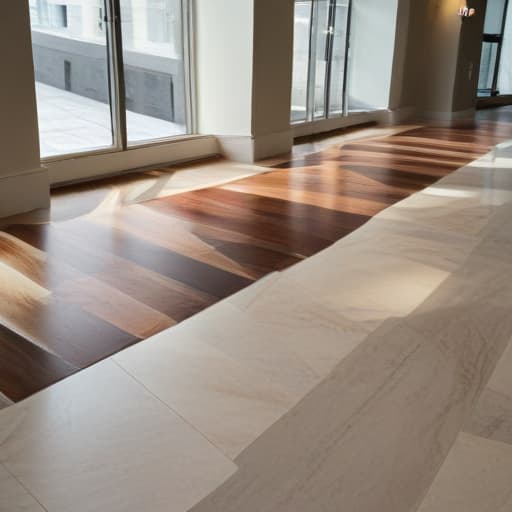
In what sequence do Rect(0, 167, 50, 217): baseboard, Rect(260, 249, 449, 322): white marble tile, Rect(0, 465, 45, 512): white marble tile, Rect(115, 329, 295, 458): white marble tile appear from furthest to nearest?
1. Rect(0, 167, 50, 217): baseboard
2. Rect(260, 249, 449, 322): white marble tile
3. Rect(115, 329, 295, 458): white marble tile
4. Rect(0, 465, 45, 512): white marble tile

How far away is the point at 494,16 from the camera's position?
31.6 feet

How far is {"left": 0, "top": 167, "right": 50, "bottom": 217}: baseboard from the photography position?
3.16m

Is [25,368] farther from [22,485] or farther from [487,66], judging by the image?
[487,66]

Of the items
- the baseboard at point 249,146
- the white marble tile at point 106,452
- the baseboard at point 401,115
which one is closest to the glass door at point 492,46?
A: the baseboard at point 401,115

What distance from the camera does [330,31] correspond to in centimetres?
634

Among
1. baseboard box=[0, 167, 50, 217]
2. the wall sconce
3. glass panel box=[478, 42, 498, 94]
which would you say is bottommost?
baseboard box=[0, 167, 50, 217]

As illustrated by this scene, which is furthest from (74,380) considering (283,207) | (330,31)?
(330,31)

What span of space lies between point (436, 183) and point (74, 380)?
3.15 meters

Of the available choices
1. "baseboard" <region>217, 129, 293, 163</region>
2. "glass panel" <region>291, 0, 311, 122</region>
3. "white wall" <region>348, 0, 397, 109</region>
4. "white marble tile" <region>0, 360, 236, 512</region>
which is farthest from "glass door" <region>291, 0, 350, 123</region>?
"white marble tile" <region>0, 360, 236, 512</region>

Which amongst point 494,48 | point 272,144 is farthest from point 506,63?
point 272,144

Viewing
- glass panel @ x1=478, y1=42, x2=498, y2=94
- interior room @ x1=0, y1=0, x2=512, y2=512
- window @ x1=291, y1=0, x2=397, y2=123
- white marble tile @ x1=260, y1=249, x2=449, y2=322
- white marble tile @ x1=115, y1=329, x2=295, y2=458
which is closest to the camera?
interior room @ x1=0, y1=0, x2=512, y2=512

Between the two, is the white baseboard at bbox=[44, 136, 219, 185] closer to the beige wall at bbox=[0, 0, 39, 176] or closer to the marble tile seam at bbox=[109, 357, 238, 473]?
the beige wall at bbox=[0, 0, 39, 176]

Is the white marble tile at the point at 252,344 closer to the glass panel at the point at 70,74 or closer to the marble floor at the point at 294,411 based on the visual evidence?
the marble floor at the point at 294,411

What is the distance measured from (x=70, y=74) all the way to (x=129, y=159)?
0.67 metres
